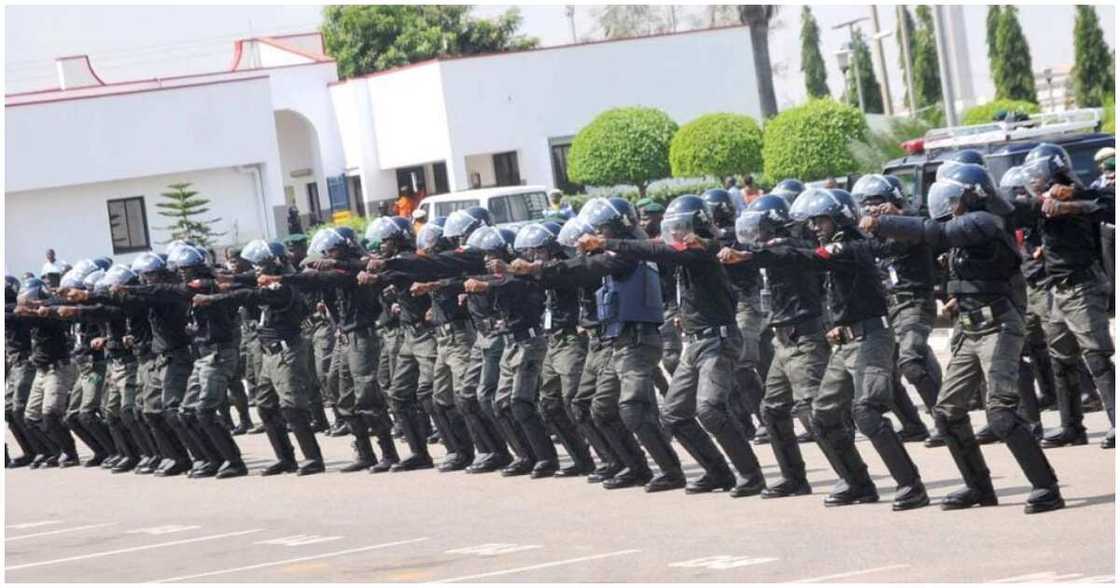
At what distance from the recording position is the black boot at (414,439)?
17969mm

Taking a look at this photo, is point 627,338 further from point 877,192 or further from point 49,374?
point 49,374

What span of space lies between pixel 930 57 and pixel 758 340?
6226 centimetres

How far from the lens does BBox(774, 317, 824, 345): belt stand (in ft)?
44.4

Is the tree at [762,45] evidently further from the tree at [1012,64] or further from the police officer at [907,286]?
the police officer at [907,286]

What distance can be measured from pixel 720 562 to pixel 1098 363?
11.3 feet

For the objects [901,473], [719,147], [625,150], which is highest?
[625,150]

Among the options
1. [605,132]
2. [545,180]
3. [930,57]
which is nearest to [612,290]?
[605,132]

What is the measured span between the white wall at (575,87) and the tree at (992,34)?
59.2ft

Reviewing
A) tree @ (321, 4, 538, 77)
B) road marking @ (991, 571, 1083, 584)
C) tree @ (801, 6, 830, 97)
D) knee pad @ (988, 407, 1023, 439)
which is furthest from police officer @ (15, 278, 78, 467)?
tree @ (801, 6, 830, 97)

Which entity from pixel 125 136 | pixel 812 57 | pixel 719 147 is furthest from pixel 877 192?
pixel 812 57

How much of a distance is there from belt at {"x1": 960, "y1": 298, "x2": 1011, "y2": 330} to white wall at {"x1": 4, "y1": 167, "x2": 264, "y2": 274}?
42.7m

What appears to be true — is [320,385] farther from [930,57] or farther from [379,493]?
[930,57]

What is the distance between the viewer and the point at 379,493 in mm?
16781

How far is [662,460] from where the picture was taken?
49.5 ft
